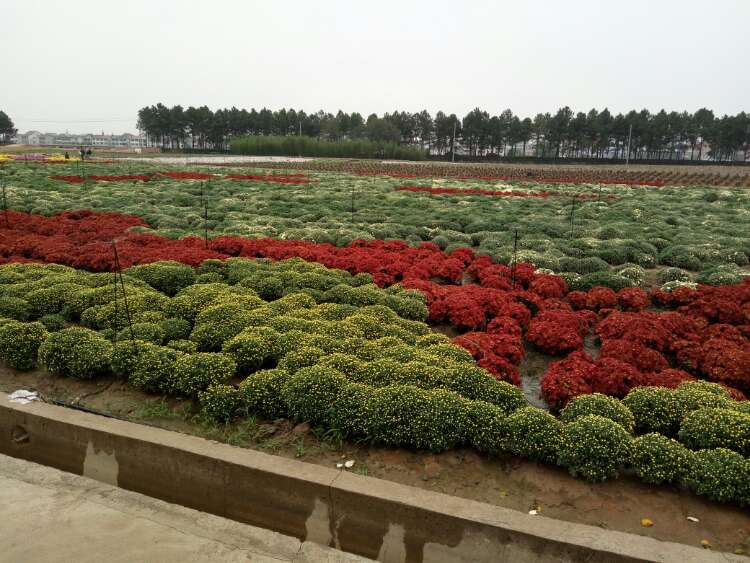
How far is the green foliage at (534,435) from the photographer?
5.27 metres

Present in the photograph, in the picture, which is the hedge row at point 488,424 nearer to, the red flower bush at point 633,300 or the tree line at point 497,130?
the red flower bush at point 633,300

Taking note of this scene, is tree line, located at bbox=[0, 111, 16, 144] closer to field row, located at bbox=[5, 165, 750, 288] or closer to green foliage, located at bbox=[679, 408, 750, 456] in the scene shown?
field row, located at bbox=[5, 165, 750, 288]

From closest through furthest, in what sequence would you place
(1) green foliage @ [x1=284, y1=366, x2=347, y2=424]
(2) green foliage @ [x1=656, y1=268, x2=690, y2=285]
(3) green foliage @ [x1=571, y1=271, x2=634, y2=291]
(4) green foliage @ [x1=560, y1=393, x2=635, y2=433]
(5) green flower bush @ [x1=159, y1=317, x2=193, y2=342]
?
(4) green foliage @ [x1=560, y1=393, x2=635, y2=433] < (1) green foliage @ [x1=284, y1=366, x2=347, y2=424] < (5) green flower bush @ [x1=159, y1=317, x2=193, y2=342] < (3) green foliage @ [x1=571, y1=271, x2=634, y2=291] < (2) green foliage @ [x1=656, y1=268, x2=690, y2=285]

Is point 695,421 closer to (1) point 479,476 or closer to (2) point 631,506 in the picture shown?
(2) point 631,506

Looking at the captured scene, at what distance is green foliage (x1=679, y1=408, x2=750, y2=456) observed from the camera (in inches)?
205

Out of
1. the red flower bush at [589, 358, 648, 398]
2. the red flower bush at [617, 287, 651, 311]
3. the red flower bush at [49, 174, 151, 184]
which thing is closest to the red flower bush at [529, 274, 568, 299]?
the red flower bush at [617, 287, 651, 311]

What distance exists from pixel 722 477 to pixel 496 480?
204 cm

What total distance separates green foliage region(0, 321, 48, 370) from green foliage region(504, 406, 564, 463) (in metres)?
6.79

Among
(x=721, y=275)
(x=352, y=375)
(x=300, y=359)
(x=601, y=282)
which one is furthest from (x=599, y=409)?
(x=721, y=275)

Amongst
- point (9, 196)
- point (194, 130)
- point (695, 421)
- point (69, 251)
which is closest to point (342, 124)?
point (194, 130)

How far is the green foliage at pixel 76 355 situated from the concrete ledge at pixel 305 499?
2.44ft

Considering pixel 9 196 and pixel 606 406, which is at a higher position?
pixel 9 196

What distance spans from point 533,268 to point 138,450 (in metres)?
9.02

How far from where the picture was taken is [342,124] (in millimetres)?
131000
